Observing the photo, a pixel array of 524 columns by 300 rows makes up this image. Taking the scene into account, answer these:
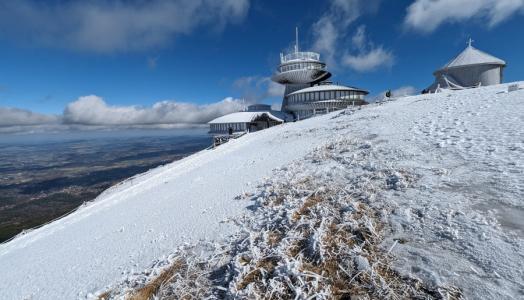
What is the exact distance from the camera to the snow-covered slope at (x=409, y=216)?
4770 millimetres

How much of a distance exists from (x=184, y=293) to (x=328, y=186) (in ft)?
19.1

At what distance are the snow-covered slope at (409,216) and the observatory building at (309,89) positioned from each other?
2725cm

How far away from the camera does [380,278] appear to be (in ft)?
15.4

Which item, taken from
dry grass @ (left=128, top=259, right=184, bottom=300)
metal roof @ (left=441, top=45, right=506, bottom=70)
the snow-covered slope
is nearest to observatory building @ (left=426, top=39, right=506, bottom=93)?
metal roof @ (left=441, top=45, right=506, bottom=70)

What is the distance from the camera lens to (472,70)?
33469mm

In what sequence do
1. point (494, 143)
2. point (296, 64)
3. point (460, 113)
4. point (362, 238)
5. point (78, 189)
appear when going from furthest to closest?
point (78, 189) < point (296, 64) < point (460, 113) < point (494, 143) < point (362, 238)

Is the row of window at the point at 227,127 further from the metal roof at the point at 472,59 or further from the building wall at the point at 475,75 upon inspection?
the metal roof at the point at 472,59

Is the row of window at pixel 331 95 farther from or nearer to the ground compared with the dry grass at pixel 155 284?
farther from the ground

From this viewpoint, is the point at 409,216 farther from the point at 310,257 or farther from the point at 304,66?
the point at 304,66

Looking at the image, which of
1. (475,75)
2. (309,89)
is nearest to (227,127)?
(309,89)

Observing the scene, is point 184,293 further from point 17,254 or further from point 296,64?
point 296,64

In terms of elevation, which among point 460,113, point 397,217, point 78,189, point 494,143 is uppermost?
point 460,113

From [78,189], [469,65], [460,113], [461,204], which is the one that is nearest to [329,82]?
[469,65]

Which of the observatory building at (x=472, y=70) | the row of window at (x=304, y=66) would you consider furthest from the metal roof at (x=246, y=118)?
the observatory building at (x=472, y=70)
